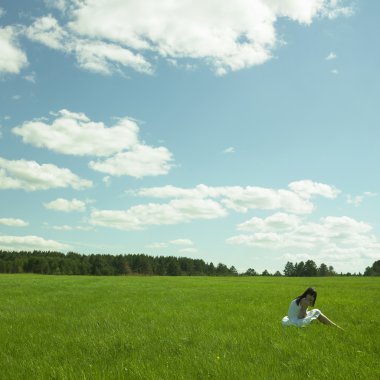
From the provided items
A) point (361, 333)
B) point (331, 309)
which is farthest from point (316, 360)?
point (331, 309)

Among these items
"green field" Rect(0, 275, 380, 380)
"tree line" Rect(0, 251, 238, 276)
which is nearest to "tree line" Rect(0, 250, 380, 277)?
"tree line" Rect(0, 251, 238, 276)

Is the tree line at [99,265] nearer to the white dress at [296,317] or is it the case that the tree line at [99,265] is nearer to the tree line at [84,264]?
the tree line at [84,264]

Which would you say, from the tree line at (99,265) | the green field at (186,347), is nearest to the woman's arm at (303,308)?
the green field at (186,347)

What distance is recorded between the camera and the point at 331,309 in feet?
61.1

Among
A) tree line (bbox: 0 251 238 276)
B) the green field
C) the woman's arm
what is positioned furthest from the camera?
tree line (bbox: 0 251 238 276)

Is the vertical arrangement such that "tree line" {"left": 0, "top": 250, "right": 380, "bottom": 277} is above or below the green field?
below

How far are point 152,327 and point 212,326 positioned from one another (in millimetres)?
1934

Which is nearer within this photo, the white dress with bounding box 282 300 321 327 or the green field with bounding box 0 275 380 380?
the green field with bounding box 0 275 380 380

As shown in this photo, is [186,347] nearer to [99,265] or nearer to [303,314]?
[303,314]

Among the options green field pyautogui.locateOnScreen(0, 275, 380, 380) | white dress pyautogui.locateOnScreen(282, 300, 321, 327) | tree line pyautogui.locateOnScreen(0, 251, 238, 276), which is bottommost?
tree line pyautogui.locateOnScreen(0, 251, 238, 276)

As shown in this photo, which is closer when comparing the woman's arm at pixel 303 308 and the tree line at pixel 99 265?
the woman's arm at pixel 303 308

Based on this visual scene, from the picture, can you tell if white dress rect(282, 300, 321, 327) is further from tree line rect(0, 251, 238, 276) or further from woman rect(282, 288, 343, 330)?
tree line rect(0, 251, 238, 276)

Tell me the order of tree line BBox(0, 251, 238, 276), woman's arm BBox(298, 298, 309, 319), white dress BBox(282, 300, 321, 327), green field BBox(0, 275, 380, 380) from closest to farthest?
green field BBox(0, 275, 380, 380)
white dress BBox(282, 300, 321, 327)
woman's arm BBox(298, 298, 309, 319)
tree line BBox(0, 251, 238, 276)

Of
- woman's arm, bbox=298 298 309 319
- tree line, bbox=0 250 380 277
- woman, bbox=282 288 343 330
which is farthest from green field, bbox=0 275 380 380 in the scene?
tree line, bbox=0 250 380 277
